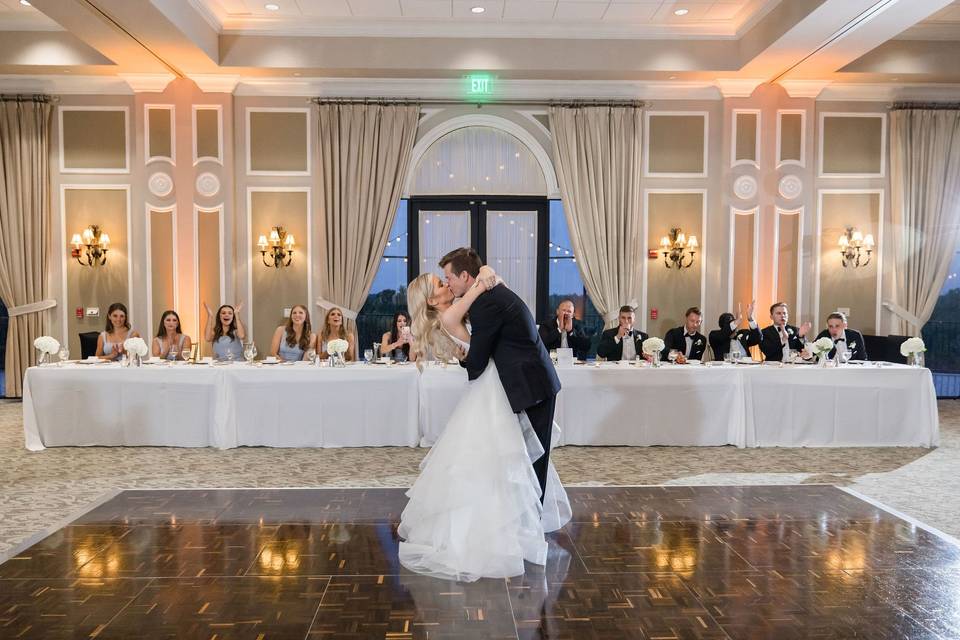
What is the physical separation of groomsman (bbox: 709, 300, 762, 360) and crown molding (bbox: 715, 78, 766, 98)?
264 cm

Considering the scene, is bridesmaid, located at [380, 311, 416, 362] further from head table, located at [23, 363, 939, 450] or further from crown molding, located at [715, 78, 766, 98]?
crown molding, located at [715, 78, 766, 98]

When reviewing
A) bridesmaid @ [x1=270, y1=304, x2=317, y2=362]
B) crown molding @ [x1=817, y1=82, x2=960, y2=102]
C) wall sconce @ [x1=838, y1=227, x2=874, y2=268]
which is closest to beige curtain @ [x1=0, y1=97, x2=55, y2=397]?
bridesmaid @ [x1=270, y1=304, x2=317, y2=362]

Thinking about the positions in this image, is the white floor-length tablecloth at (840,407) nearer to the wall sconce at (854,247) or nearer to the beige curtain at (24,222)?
the wall sconce at (854,247)

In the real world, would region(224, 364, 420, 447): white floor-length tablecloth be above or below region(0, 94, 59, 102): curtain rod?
below

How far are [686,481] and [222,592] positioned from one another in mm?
3494

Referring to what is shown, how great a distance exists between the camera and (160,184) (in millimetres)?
9141

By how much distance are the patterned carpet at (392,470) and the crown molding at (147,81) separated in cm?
448

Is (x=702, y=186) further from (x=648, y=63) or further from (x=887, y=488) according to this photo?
(x=887, y=488)

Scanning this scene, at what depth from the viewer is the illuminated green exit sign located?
29.6 feet

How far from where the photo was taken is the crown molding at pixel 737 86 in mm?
9086

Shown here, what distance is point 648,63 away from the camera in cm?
866

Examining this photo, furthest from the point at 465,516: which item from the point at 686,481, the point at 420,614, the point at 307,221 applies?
the point at 307,221

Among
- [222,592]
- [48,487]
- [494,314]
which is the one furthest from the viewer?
[48,487]

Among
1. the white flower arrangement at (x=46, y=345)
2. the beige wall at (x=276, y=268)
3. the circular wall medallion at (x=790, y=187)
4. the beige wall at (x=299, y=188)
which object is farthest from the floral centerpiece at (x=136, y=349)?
the circular wall medallion at (x=790, y=187)
